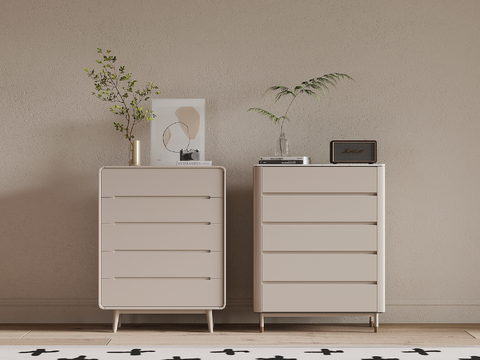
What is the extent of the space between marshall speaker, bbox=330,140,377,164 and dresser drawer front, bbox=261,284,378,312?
0.77 m

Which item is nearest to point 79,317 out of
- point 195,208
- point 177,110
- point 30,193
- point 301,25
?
point 30,193

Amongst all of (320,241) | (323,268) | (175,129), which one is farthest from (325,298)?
(175,129)

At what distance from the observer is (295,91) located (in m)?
2.90

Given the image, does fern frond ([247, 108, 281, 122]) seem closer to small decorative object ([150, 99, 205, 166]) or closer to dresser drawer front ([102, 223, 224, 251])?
small decorative object ([150, 99, 205, 166])

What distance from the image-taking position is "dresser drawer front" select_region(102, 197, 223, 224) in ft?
8.23

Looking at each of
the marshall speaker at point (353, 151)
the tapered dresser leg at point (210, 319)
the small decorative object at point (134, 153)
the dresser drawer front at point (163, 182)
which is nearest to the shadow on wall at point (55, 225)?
the small decorative object at point (134, 153)

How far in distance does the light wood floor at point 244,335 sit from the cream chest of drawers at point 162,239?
0.60 feet

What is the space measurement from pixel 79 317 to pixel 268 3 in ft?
8.40

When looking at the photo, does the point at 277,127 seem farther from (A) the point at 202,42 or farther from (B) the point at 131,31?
(B) the point at 131,31

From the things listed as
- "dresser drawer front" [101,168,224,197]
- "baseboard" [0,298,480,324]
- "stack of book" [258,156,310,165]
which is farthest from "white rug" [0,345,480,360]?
"stack of book" [258,156,310,165]

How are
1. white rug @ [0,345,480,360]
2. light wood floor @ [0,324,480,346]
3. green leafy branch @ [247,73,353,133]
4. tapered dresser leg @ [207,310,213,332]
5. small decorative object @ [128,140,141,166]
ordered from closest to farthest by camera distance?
white rug @ [0,345,480,360], light wood floor @ [0,324,480,346], tapered dresser leg @ [207,310,213,332], small decorative object @ [128,140,141,166], green leafy branch @ [247,73,353,133]

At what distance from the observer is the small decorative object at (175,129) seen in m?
2.88

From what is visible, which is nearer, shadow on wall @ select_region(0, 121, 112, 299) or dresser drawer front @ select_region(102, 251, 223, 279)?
dresser drawer front @ select_region(102, 251, 223, 279)

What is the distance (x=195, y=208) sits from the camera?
8.24ft
